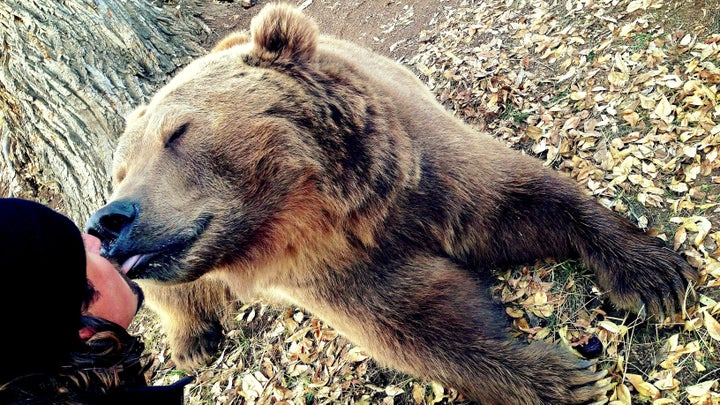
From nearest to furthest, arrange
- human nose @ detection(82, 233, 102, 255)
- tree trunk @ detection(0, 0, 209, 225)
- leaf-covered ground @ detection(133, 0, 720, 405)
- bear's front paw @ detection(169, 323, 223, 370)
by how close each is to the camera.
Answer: human nose @ detection(82, 233, 102, 255) < leaf-covered ground @ detection(133, 0, 720, 405) < bear's front paw @ detection(169, 323, 223, 370) < tree trunk @ detection(0, 0, 209, 225)

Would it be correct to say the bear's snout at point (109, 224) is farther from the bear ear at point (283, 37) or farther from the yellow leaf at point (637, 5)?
the yellow leaf at point (637, 5)

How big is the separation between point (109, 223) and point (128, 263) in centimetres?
19

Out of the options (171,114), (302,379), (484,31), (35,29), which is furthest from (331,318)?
(35,29)

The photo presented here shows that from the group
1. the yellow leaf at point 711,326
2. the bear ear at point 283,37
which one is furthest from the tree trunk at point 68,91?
the yellow leaf at point 711,326

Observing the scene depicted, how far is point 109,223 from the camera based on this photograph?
90.8 inches

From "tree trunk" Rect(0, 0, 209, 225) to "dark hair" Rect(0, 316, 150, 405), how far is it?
3346 millimetres

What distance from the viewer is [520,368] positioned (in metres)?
2.80

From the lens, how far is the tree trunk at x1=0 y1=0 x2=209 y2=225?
478 centimetres

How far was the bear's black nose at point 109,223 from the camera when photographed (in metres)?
2.29

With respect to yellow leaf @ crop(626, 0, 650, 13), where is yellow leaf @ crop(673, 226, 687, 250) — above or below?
below

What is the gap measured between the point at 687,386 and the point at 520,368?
77 centimetres

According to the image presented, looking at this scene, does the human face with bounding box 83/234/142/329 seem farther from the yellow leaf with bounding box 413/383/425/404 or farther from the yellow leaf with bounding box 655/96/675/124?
the yellow leaf with bounding box 655/96/675/124

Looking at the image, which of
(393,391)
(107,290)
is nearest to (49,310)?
(107,290)

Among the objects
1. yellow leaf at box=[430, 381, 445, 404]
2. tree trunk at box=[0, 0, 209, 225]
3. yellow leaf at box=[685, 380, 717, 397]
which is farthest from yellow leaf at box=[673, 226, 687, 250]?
tree trunk at box=[0, 0, 209, 225]
